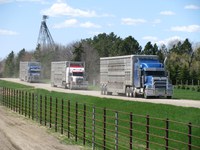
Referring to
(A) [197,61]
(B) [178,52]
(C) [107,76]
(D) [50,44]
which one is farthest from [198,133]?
(D) [50,44]

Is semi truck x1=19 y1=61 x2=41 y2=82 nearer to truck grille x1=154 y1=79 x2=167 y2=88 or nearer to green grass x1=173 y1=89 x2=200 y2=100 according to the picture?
green grass x1=173 y1=89 x2=200 y2=100

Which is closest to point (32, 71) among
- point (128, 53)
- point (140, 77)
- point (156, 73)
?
point (128, 53)

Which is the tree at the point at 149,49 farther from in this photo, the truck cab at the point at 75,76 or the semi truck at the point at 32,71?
the truck cab at the point at 75,76

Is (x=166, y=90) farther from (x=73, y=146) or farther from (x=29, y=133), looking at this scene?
(x=73, y=146)

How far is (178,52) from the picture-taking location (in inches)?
5246

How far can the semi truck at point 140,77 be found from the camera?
4659 centimetres

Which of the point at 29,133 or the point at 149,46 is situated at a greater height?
the point at 149,46

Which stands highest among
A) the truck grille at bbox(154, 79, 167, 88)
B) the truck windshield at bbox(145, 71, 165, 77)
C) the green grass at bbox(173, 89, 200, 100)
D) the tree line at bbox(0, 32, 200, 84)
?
the tree line at bbox(0, 32, 200, 84)

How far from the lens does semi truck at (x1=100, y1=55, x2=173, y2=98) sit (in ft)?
153

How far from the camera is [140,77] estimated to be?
4728 cm

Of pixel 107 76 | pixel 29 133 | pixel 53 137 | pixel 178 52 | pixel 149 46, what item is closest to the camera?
pixel 53 137

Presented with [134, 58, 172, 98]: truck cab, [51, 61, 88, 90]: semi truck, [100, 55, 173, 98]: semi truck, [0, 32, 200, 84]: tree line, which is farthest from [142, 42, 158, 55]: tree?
[134, 58, 172, 98]: truck cab

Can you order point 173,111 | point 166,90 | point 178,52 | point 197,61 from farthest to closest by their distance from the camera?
1. point 178,52
2. point 197,61
3. point 166,90
4. point 173,111

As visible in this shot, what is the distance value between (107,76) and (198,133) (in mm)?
33044
